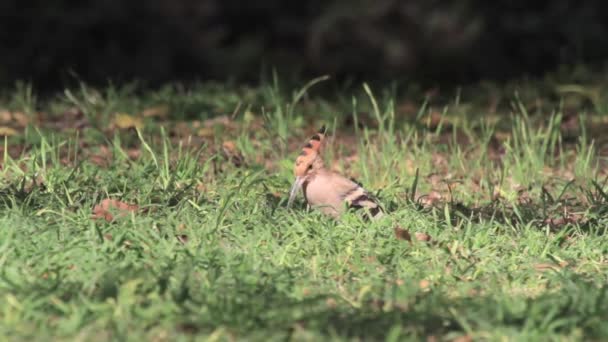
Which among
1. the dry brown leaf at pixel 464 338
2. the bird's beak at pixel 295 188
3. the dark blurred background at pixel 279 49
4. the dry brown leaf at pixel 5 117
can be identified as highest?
the dry brown leaf at pixel 464 338

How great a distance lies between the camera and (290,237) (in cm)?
554

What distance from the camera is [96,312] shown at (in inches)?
171

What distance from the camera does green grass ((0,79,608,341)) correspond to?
4.37 m

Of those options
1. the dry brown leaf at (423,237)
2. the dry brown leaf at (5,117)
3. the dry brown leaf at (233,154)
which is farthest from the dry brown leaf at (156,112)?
the dry brown leaf at (423,237)

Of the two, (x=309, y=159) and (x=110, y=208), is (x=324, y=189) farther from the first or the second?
(x=110, y=208)

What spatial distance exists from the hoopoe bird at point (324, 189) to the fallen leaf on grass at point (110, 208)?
2.42 ft

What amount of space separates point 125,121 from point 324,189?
2.46m

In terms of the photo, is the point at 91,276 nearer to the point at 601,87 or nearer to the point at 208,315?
the point at 208,315

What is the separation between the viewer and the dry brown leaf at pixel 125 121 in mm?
8062

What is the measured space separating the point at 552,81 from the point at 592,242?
448 centimetres

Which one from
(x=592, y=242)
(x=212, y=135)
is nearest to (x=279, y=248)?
(x=592, y=242)

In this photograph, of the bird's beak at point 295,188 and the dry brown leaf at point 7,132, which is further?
the dry brown leaf at point 7,132

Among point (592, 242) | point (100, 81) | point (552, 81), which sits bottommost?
point (100, 81)

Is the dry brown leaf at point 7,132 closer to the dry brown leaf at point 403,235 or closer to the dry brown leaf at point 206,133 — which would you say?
the dry brown leaf at point 206,133
